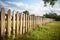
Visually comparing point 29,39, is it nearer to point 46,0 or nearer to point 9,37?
point 9,37

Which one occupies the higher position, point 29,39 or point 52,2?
point 52,2

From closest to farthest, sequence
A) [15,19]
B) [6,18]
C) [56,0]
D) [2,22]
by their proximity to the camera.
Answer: [2,22], [6,18], [15,19], [56,0]

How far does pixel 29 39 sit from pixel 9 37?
112 centimetres

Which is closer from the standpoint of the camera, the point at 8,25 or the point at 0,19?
the point at 0,19

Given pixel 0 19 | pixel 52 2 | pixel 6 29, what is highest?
pixel 52 2

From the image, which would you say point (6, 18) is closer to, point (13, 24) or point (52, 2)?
point (13, 24)

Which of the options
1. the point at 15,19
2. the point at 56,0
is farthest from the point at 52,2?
the point at 15,19

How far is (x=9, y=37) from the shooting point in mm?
6711

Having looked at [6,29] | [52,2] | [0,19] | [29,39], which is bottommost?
[29,39]

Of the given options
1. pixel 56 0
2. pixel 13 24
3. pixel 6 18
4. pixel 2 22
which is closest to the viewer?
pixel 2 22

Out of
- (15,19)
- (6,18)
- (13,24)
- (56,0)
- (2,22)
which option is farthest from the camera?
(56,0)

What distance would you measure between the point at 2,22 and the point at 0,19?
153mm

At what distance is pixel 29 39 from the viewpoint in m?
7.39

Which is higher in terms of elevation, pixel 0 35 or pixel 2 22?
pixel 2 22
